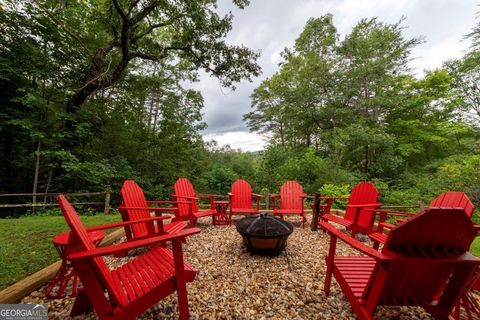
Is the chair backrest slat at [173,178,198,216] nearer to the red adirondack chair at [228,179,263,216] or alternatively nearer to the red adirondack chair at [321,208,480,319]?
the red adirondack chair at [228,179,263,216]

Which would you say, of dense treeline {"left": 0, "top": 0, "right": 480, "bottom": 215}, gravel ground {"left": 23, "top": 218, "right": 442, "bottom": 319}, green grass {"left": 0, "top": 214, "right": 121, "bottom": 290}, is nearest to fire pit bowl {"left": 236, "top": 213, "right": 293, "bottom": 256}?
gravel ground {"left": 23, "top": 218, "right": 442, "bottom": 319}

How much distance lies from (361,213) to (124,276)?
3228 millimetres

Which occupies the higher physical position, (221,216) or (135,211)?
(135,211)

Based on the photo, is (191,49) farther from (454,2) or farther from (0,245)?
Result: (454,2)

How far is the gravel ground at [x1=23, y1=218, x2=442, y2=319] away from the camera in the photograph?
150cm

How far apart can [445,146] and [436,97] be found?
2229 mm

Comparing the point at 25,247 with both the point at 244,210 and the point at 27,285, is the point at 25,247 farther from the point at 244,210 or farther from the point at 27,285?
the point at 244,210

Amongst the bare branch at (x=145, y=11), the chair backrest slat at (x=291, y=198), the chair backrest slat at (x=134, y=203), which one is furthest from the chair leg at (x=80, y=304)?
the bare branch at (x=145, y=11)

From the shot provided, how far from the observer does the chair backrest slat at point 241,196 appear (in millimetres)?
4059

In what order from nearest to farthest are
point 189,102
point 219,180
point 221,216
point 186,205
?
point 186,205 < point 221,216 < point 219,180 < point 189,102

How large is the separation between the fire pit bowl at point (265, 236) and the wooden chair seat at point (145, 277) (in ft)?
3.70

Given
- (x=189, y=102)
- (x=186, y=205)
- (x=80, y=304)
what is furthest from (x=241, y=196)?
(x=189, y=102)
